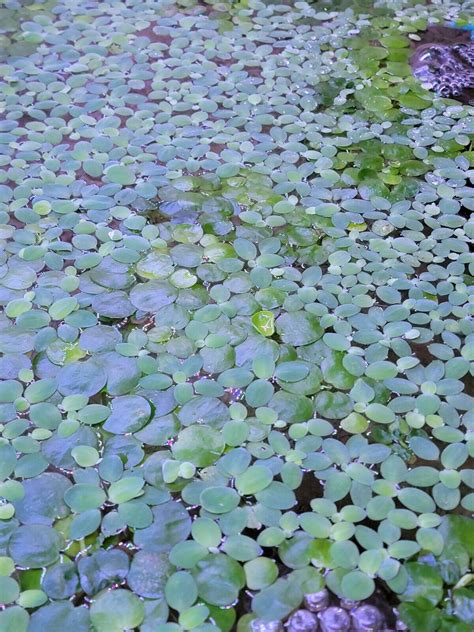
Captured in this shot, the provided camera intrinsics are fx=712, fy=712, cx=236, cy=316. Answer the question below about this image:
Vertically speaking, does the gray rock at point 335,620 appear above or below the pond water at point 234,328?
below

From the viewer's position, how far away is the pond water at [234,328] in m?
1.26

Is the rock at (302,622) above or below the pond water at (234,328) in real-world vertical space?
below

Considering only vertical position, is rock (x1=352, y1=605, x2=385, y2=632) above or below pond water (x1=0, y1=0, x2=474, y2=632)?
below

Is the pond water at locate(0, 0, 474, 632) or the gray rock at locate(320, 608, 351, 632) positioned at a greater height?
the pond water at locate(0, 0, 474, 632)

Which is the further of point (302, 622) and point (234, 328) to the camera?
point (234, 328)

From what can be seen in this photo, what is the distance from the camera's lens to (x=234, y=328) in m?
1.64

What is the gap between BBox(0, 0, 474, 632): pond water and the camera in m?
1.26

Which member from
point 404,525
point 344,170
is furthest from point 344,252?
point 404,525

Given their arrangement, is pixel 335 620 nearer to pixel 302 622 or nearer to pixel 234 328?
pixel 302 622

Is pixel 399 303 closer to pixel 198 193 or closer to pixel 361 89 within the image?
pixel 198 193

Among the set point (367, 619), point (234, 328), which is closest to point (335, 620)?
point (367, 619)

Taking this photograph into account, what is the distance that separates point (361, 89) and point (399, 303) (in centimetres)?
97

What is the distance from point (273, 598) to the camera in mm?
1232

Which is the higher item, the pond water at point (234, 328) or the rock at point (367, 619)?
the pond water at point (234, 328)
